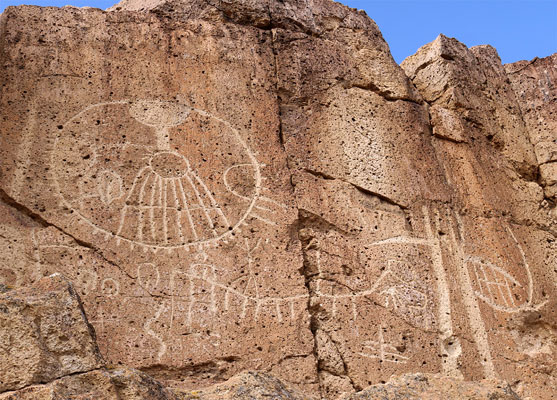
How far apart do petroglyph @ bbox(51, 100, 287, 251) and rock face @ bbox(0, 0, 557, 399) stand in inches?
0.4

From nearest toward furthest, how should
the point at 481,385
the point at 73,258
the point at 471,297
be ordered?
the point at 481,385 < the point at 73,258 < the point at 471,297

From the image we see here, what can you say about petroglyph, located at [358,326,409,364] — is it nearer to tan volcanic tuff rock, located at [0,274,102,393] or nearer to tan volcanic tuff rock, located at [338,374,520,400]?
tan volcanic tuff rock, located at [338,374,520,400]

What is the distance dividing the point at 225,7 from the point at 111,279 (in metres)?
2.51

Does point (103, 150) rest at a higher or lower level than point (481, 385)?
higher

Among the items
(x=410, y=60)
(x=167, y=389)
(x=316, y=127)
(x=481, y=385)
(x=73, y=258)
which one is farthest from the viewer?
(x=410, y=60)

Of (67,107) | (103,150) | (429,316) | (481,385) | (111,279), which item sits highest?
(67,107)

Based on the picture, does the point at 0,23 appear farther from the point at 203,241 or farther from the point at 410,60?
the point at 410,60

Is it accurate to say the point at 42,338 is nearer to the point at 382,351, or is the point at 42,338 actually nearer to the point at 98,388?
the point at 98,388

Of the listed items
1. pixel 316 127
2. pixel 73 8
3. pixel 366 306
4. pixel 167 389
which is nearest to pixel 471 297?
pixel 366 306

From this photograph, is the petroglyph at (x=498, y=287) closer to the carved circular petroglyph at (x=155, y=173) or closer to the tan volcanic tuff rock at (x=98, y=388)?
the carved circular petroglyph at (x=155, y=173)

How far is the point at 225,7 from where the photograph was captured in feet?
19.7

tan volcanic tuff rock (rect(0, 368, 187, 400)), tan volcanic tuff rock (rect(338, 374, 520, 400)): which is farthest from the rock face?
tan volcanic tuff rock (rect(0, 368, 187, 400))

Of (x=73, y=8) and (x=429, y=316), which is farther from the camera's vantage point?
(x=73, y=8)

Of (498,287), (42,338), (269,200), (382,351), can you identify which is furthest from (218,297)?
(498,287)
